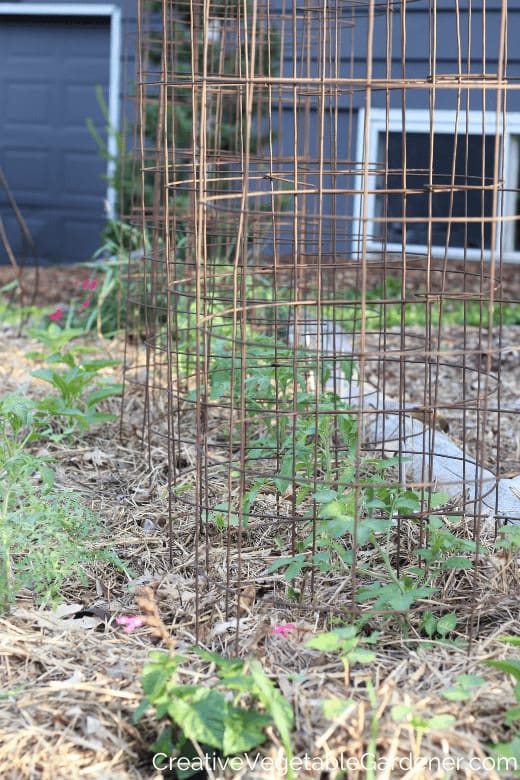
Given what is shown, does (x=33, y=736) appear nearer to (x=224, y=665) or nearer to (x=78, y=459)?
(x=224, y=665)

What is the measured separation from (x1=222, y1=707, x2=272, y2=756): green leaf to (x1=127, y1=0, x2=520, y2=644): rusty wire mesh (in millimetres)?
407

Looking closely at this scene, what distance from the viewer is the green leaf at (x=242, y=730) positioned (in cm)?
184

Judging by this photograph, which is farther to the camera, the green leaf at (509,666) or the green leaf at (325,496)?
the green leaf at (325,496)

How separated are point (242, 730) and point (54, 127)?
329 inches

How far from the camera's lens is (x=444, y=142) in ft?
25.7

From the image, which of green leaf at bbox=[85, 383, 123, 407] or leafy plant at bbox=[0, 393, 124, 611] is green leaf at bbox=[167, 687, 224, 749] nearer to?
leafy plant at bbox=[0, 393, 124, 611]

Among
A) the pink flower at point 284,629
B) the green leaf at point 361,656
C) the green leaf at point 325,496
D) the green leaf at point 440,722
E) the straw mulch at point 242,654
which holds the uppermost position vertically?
the green leaf at point 325,496

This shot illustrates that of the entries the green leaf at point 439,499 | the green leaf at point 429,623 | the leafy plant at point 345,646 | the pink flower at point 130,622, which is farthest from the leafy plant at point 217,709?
the green leaf at point 439,499

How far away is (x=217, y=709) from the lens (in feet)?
6.26

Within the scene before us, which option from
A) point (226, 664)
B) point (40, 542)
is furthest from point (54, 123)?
point (226, 664)

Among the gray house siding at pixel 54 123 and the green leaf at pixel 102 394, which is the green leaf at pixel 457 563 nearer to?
the green leaf at pixel 102 394

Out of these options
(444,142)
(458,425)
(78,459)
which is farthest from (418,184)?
(78,459)

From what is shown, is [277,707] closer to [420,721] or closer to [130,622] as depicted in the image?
[420,721]

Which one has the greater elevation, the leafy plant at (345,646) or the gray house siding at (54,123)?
the gray house siding at (54,123)
